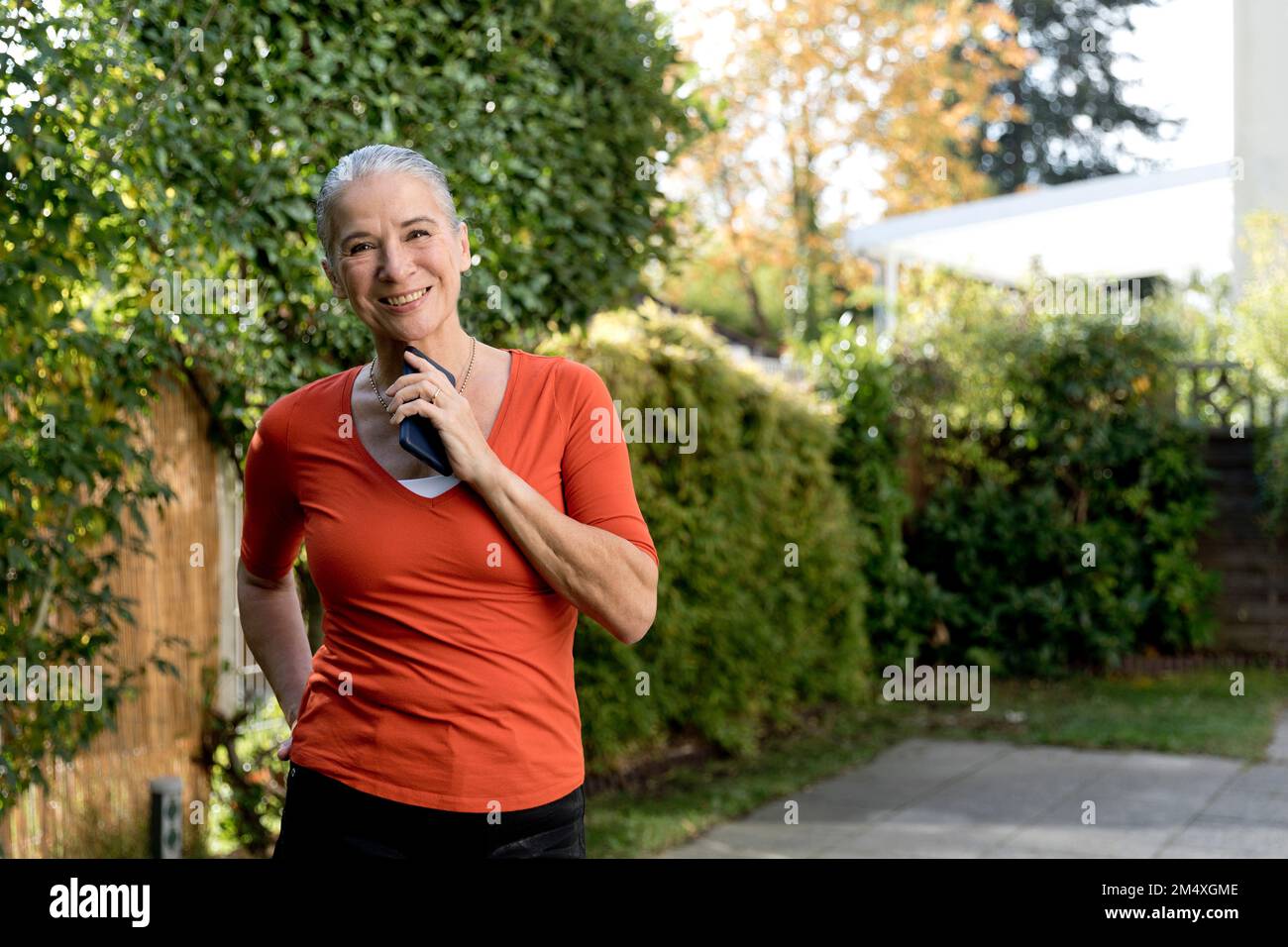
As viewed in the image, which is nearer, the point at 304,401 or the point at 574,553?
the point at 574,553

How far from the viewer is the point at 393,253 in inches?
74.8

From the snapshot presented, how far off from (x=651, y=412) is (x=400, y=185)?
4435 mm

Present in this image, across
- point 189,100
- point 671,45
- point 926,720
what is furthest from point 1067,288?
point 189,100

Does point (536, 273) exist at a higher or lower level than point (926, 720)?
higher

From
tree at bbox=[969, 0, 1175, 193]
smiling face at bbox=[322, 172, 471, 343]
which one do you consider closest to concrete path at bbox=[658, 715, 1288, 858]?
smiling face at bbox=[322, 172, 471, 343]

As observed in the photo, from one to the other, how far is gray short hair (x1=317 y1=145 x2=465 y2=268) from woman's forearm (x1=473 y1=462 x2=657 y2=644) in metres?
0.49

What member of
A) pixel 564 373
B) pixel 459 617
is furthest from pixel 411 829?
pixel 564 373

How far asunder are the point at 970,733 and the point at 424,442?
21.3 feet

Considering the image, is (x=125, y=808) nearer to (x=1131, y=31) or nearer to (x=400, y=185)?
(x=400, y=185)

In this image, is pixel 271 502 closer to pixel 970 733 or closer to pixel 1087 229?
pixel 970 733

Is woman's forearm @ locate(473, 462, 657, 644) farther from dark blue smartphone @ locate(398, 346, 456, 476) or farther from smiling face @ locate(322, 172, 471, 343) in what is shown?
smiling face @ locate(322, 172, 471, 343)

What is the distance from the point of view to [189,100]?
3842mm

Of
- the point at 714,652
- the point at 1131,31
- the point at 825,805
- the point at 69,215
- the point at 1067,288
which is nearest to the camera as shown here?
the point at 69,215

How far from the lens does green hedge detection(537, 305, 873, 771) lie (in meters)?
6.07
